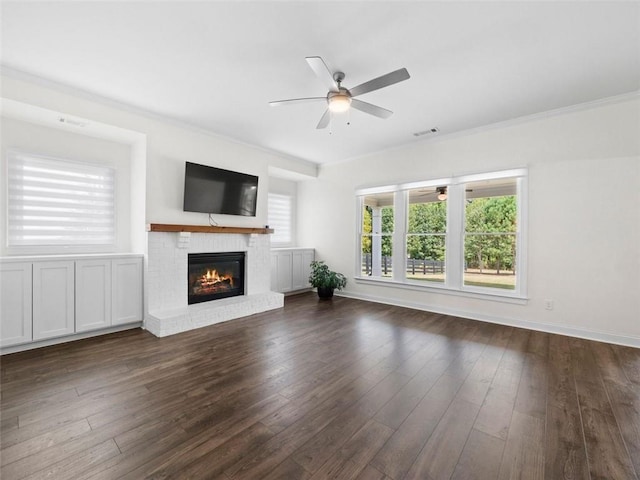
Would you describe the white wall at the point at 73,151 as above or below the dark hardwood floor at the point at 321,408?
above

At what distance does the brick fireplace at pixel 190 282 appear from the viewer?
3.87m

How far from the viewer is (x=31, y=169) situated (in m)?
3.49

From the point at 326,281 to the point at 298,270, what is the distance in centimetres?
79

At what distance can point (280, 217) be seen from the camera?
6.70m

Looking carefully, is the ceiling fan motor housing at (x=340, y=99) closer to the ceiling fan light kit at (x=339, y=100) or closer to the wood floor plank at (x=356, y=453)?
the ceiling fan light kit at (x=339, y=100)

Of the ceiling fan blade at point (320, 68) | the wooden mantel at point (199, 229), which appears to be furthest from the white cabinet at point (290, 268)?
the ceiling fan blade at point (320, 68)

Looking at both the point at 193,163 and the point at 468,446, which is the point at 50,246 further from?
the point at 468,446

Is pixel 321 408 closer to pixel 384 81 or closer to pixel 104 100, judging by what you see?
pixel 384 81

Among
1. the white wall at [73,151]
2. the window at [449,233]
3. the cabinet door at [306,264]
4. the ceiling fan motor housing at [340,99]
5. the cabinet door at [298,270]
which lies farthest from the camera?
the cabinet door at [306,264]

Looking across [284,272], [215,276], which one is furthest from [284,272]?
[215,276]

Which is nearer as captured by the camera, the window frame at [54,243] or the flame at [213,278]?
the window frame at [54,243]

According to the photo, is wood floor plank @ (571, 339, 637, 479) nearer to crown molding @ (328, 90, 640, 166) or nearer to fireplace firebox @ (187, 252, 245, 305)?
crown molding @ (328, 90, 640, 166)

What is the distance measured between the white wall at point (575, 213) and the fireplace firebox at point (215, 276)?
11.5 ft

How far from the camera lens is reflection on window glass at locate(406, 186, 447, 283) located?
487 cm
